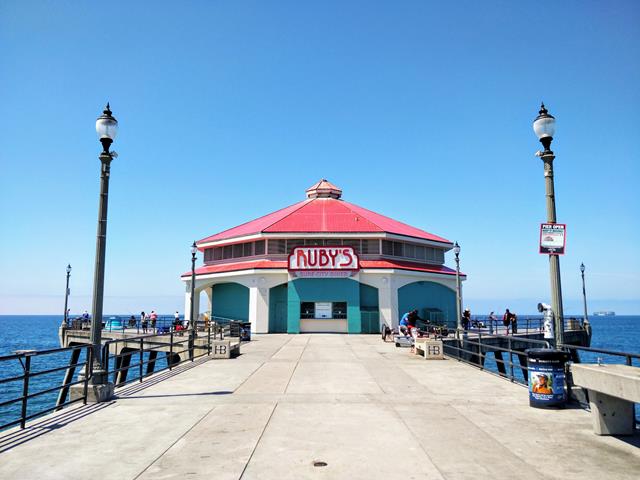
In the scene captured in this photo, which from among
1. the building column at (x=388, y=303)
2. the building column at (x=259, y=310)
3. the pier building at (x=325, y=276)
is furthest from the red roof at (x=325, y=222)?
the building column at (x=259, y=310)

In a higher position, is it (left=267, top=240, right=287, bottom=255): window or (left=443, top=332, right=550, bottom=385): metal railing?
(left=267, top=240, right=287, bottom=255): window

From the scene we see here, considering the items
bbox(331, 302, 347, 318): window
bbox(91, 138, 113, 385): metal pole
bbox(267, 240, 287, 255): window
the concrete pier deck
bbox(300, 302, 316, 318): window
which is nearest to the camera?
the concrete pier deck

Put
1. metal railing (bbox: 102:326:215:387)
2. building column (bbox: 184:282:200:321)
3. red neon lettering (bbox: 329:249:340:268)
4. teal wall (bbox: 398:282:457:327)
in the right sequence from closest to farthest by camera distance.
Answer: metal railing (bbox: 102:326:215:387) < red neon lettering (bbox: 329:249:340:268) < teal wall (bbox: 398:282:457:327) < building column (bbox: 184:282:200:321)

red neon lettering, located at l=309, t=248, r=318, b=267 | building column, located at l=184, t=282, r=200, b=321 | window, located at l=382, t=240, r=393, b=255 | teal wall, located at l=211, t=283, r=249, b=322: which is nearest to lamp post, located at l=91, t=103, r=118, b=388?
red neon lettering, located at l=309, t=248, r=318, b=267

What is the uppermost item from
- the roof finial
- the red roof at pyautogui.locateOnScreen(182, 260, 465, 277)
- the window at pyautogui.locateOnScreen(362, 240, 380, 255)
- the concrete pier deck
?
the roof finial

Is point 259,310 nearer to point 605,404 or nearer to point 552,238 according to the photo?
point 552,238

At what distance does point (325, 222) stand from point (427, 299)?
1058cm

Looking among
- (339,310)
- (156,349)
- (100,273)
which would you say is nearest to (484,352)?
(339,310)

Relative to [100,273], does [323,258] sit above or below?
above

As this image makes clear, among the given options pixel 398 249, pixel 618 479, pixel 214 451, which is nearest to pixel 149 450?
pixel 214 451

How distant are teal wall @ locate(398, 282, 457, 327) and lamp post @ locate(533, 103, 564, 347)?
24.8 m

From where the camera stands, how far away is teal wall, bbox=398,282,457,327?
1389 inches

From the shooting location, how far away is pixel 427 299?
37.4 meters

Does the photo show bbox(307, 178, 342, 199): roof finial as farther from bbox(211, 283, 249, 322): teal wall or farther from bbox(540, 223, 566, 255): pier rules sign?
bbox(540, 223, 566, 255): pier rules sign
